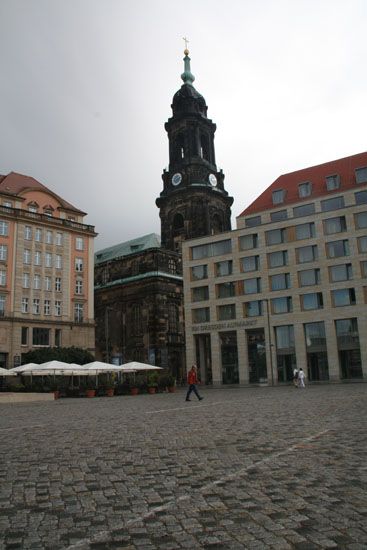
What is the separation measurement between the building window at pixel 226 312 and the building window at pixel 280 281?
540 centimetres

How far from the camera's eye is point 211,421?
49.7 feet

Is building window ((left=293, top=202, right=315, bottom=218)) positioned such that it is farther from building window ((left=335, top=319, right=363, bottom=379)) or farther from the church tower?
the church tower

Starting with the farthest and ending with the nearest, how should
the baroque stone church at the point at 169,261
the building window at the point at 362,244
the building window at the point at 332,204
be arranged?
the baroque stone church at the point at 169,261, the building window at the point at 332,204, the building window at the point at 362,244

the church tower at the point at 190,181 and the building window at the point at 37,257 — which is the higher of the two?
the church tower at the point at 190,181

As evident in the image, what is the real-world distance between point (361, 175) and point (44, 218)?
116 ft

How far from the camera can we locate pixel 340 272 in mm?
54406

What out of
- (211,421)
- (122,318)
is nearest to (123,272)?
(122,318)

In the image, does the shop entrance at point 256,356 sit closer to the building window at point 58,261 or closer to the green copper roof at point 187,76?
the building window at point 58,261

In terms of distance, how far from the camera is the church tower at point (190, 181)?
3140 inches

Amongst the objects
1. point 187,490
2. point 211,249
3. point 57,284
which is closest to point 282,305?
point 211,249

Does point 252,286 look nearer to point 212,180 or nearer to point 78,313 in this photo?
point 78,313

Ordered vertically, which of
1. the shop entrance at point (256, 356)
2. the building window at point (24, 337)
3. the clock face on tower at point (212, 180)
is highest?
the clock face on tower at point (212, 180)

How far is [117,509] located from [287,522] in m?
1.87

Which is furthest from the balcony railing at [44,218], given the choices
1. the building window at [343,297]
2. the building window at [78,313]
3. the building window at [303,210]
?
the building window at [343,297]
